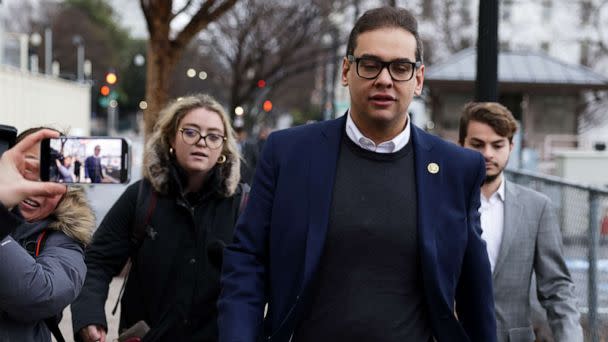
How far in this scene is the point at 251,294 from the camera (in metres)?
2.86

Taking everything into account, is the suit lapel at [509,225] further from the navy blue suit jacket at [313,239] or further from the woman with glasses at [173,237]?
the woman with glasses at [173,237]

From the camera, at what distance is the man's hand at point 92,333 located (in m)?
3.81

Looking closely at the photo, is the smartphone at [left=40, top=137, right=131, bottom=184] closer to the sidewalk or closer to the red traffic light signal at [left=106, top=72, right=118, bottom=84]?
the sidewalk

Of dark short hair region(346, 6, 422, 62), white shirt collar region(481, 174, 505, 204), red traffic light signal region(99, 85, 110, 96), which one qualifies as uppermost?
red traffic light signal region(99, 85, 110, 96)

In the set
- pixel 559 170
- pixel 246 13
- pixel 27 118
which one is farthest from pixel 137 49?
pixel 559 170

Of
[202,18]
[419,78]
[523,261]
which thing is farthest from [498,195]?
[202,18]

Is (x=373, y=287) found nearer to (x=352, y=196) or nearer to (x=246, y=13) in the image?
(x=352, y=196)

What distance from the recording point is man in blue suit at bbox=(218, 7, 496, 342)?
2785 mm

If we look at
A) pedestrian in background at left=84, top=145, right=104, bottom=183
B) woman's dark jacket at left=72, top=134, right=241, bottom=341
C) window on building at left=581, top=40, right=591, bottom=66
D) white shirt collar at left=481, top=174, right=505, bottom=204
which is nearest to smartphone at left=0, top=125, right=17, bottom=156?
pedestrian in background at left=84, top=145, right=104, bottom=183

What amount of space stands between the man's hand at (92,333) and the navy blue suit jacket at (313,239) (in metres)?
1.14

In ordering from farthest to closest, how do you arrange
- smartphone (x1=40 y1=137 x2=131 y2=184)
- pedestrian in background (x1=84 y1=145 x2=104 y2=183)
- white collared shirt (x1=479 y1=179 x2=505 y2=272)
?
white collared shirt (x1=479 y1=179 x2=505 y2=272) < pedestrian in background (x1=84 y1=145 x2=104 y2=183) < smartphone (x1=40 y1=137 x2=131 y2=184)

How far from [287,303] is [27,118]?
112 ft

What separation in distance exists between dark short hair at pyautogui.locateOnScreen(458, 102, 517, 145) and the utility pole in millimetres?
2413

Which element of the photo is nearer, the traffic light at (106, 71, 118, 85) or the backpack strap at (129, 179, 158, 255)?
the backpack strap at (129, 179, 158, 255)
